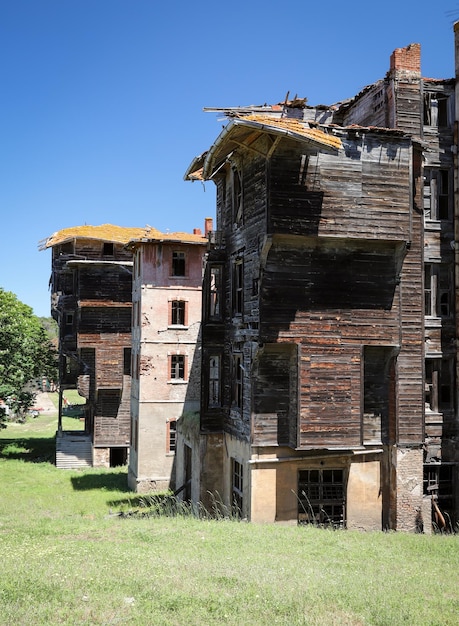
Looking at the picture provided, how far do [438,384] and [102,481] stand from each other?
21.9 m

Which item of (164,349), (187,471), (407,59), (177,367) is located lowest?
(187,471)

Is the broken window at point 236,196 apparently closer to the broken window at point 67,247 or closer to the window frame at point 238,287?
the window frame at point 238,287

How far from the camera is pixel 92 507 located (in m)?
29.8

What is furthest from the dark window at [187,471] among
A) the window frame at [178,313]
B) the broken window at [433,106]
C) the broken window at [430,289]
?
the broken window at [433,106]

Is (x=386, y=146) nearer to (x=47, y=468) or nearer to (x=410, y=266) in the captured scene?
(x=410, y=266)

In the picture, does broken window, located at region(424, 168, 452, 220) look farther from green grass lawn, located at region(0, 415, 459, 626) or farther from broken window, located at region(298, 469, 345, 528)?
green grass lawn, located at region(0, 415, 459, 626)

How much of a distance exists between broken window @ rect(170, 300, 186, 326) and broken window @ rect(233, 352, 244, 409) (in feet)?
35.5

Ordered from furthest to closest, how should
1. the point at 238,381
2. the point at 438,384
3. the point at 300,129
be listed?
the point at 438,384 → the point at 238,381 → the point at 300,129

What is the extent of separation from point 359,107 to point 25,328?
108 feet

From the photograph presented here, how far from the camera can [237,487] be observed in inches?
953

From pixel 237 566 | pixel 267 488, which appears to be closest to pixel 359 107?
pixel 267 488

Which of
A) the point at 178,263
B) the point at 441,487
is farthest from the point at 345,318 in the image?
the point at 178,263

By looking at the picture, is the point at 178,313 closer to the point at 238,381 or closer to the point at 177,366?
the point at 177,366

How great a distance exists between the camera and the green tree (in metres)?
46.2
